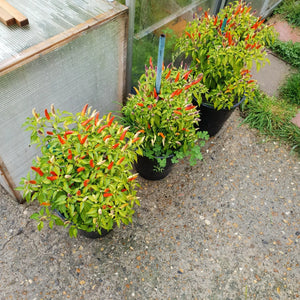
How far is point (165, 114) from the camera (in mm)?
2023

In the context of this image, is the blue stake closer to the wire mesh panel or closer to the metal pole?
the wire mesh panel

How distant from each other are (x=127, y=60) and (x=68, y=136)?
1242 millimetres

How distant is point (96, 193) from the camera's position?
173 cm

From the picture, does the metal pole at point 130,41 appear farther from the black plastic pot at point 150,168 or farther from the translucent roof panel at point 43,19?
the black plastic pot at point 150,168

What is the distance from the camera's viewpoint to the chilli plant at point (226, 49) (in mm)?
2291

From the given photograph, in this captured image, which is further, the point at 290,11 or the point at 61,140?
the point at 290,11

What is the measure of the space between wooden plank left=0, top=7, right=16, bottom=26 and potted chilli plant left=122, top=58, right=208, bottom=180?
92cm

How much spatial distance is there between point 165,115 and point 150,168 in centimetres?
65

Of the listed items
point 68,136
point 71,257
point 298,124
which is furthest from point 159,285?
point 298,124

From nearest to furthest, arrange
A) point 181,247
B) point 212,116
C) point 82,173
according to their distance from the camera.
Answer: point 82,173 → point 181,247 → point 212,116

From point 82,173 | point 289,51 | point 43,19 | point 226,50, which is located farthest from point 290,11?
point 82,173

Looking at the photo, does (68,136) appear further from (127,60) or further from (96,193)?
(127,60)

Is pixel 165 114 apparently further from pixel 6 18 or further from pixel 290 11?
pixel 290 11

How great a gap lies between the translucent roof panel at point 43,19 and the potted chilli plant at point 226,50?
82 cm
